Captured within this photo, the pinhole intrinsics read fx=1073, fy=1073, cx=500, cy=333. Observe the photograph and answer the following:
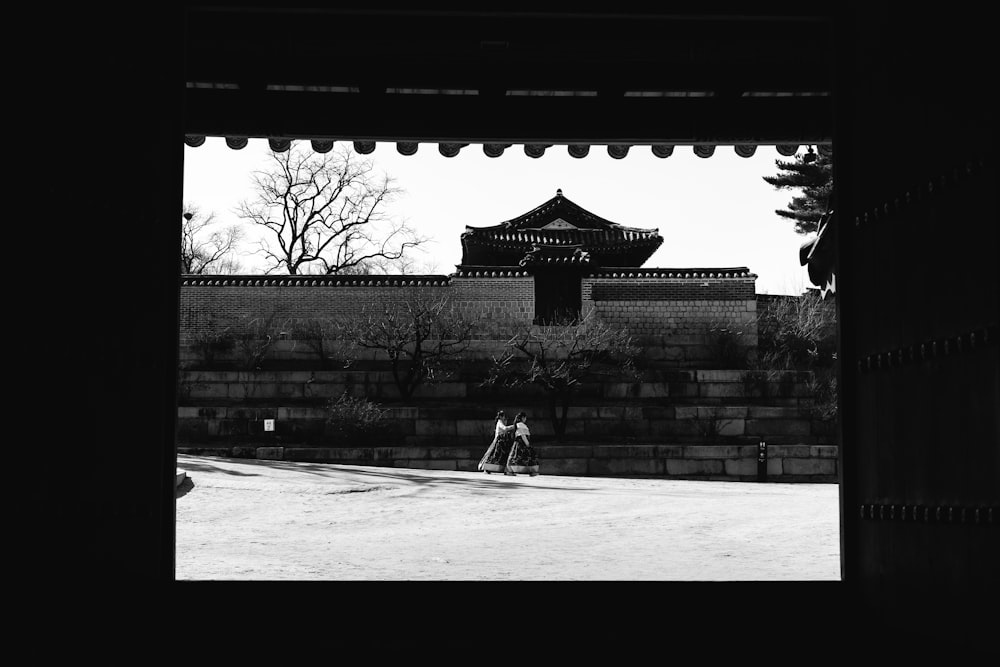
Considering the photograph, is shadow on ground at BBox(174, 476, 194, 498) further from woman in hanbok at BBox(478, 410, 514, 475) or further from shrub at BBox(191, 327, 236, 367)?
shrub at BBox(191, 327, 236, 367)

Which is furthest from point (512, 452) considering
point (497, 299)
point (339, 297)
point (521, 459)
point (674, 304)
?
point (674, 304)

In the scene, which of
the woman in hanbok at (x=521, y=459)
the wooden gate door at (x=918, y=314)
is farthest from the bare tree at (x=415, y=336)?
the wooden gate door at (x=918, y=314)

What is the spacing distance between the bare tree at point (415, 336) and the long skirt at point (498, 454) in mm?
5934

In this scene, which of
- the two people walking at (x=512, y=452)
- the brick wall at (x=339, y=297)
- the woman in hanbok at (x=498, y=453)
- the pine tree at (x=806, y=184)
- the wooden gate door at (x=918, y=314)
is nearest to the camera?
the wooden gate door at (x=918, y=314)

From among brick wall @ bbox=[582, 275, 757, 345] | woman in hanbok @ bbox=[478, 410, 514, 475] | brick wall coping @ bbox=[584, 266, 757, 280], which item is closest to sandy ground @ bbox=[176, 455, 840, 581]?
woman in hanbok @ bbox=[478, 410, 514, 475]

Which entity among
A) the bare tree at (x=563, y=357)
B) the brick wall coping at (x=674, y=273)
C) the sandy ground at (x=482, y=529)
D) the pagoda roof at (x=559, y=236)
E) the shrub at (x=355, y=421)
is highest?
the pagoda roof at (x=559, y=236)

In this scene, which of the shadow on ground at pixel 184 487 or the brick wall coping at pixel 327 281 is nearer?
the shadow on ground at pixel 184 487

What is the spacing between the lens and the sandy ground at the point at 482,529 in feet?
22.9

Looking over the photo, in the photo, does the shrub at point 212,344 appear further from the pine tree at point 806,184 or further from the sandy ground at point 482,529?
the pine tree at point 806,184

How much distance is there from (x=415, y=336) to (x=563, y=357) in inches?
144

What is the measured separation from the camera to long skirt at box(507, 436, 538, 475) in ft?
62.2

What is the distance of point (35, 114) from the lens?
2.38 meters

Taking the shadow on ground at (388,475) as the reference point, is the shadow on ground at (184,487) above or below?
above

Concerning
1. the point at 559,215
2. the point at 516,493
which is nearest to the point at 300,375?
the point at 559,215
